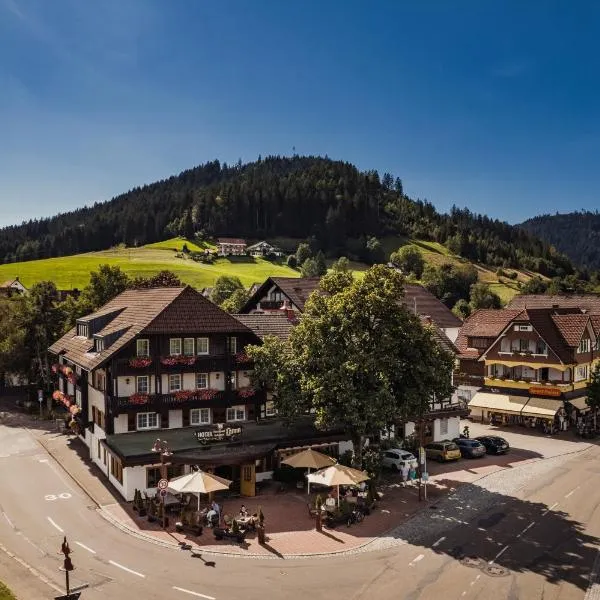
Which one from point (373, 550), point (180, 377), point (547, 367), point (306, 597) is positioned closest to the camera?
point (306, 597)

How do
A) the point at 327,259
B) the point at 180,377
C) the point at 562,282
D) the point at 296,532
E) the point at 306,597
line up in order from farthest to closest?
the point at 327,259, the point at 562,282, the point at 180,377, the point at 296,532, the point at 306,597

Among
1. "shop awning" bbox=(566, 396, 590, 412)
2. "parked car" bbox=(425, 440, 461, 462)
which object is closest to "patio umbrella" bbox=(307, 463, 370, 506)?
"parked car" bbox=(425, 440, 461, 462)

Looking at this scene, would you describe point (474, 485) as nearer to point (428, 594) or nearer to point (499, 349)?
point (428, 594)

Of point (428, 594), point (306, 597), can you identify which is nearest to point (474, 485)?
point (428, 594)

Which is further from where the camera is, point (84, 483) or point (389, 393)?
point (84, 483)

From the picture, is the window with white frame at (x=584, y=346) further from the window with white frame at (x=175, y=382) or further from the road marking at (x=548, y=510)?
the window with white frame at (x=175, y=382)

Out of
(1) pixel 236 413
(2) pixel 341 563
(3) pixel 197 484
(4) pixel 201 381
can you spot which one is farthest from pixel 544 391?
(3) pixel 197 484

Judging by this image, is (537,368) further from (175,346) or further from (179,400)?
(175,346)
